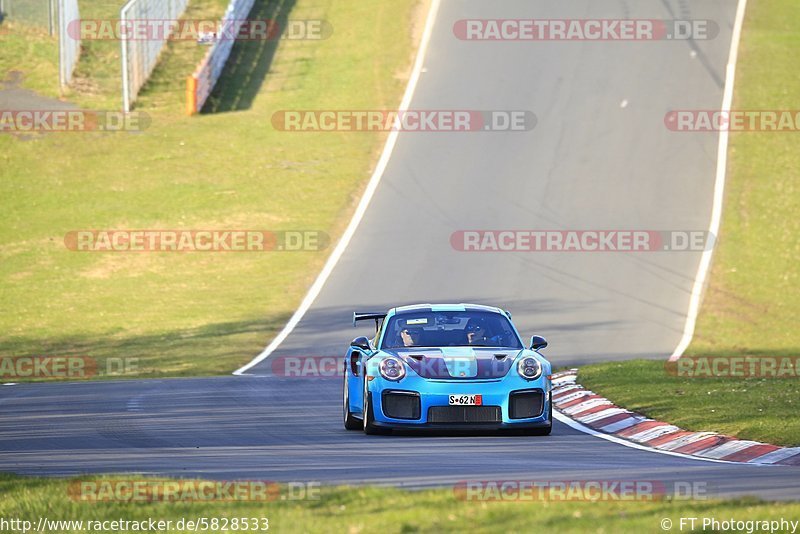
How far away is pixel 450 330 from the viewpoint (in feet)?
47.1

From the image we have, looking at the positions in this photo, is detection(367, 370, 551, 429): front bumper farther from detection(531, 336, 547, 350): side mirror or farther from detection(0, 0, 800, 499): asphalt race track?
detection(531, 336, 547, 350): side mirror

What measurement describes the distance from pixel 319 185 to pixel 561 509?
27150 mm

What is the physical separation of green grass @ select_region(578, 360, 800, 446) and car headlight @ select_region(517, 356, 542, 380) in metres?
1.91

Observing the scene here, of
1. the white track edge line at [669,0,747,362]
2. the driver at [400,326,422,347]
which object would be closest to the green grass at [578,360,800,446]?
the driver at [400,326,422,347]

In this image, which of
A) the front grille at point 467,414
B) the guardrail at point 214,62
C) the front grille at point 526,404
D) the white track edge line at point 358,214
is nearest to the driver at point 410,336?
the front grille at point 467,414

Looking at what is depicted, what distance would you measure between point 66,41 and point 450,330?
28731mm

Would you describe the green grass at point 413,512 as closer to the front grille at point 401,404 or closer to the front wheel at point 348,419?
the front grille at point 401,404

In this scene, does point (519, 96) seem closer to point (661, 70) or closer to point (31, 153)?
point (661, 70)

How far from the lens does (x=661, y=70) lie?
130 ft

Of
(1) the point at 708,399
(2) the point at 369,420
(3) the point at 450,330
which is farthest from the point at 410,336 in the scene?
(1) the point at 708,399

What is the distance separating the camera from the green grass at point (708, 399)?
13508 millimetres

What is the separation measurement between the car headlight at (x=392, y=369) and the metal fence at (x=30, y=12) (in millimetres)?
35584

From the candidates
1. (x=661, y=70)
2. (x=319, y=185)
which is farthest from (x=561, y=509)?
(x=661, y=70)

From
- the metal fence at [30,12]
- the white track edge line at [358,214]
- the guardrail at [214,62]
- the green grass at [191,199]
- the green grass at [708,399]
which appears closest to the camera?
the green grass at [708,399]
